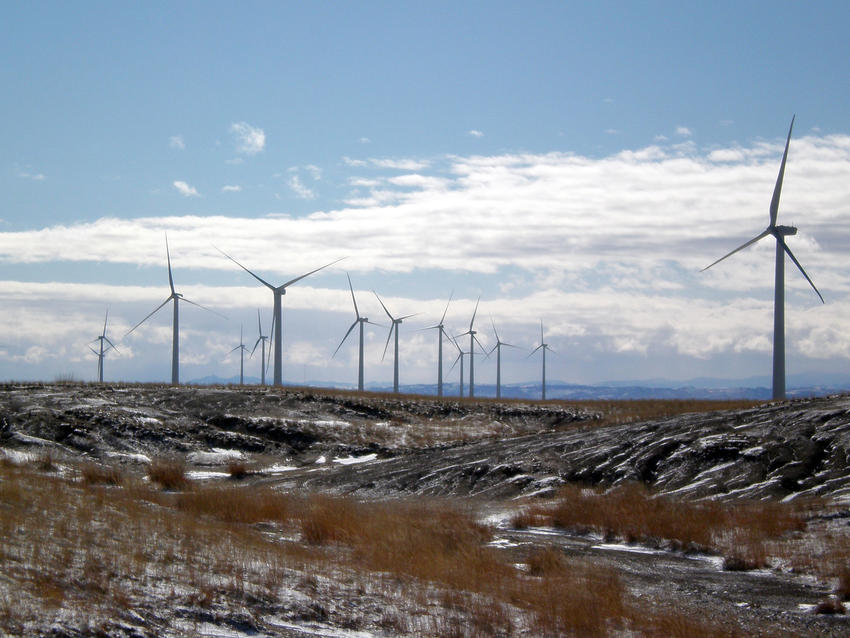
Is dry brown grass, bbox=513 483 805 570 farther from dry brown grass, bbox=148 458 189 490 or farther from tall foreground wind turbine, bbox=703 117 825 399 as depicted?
tall foreground wind turbine, bbox=703 117 825 399

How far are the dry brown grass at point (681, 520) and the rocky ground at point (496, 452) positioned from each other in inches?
22.9

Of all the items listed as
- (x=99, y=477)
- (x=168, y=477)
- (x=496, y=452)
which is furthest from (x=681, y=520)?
(x=168, y=477)

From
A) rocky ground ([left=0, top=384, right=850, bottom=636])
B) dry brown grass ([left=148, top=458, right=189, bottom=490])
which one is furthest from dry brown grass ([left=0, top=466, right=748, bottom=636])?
dry brown grass ([left=148, top=458, right=189, bottom=490])

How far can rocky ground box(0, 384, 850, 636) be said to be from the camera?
17.3 m

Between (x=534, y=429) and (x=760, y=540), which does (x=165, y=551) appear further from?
(x=534, y=429)

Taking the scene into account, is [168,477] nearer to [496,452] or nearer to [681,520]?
[496,452]

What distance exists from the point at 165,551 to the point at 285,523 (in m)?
7.42

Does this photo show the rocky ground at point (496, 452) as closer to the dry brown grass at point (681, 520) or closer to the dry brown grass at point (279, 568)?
the dry brown grass at point (681, 520)

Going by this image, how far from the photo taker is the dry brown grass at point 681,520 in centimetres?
2019

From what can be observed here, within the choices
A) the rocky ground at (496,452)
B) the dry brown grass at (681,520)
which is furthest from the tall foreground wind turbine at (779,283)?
the dry brown grass at (681,520)

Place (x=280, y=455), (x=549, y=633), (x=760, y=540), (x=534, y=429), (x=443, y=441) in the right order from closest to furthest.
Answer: (x=549, y=633), (x=760, y=540), (x=280, y=455), (x=443, y=441), (x=534, y=429)

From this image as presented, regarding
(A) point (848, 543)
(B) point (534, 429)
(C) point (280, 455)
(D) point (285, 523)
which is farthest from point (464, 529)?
(B) point (534, 429)

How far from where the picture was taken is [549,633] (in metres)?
12.5

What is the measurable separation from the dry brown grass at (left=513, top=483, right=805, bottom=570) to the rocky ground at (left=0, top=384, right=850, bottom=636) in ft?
1.91
